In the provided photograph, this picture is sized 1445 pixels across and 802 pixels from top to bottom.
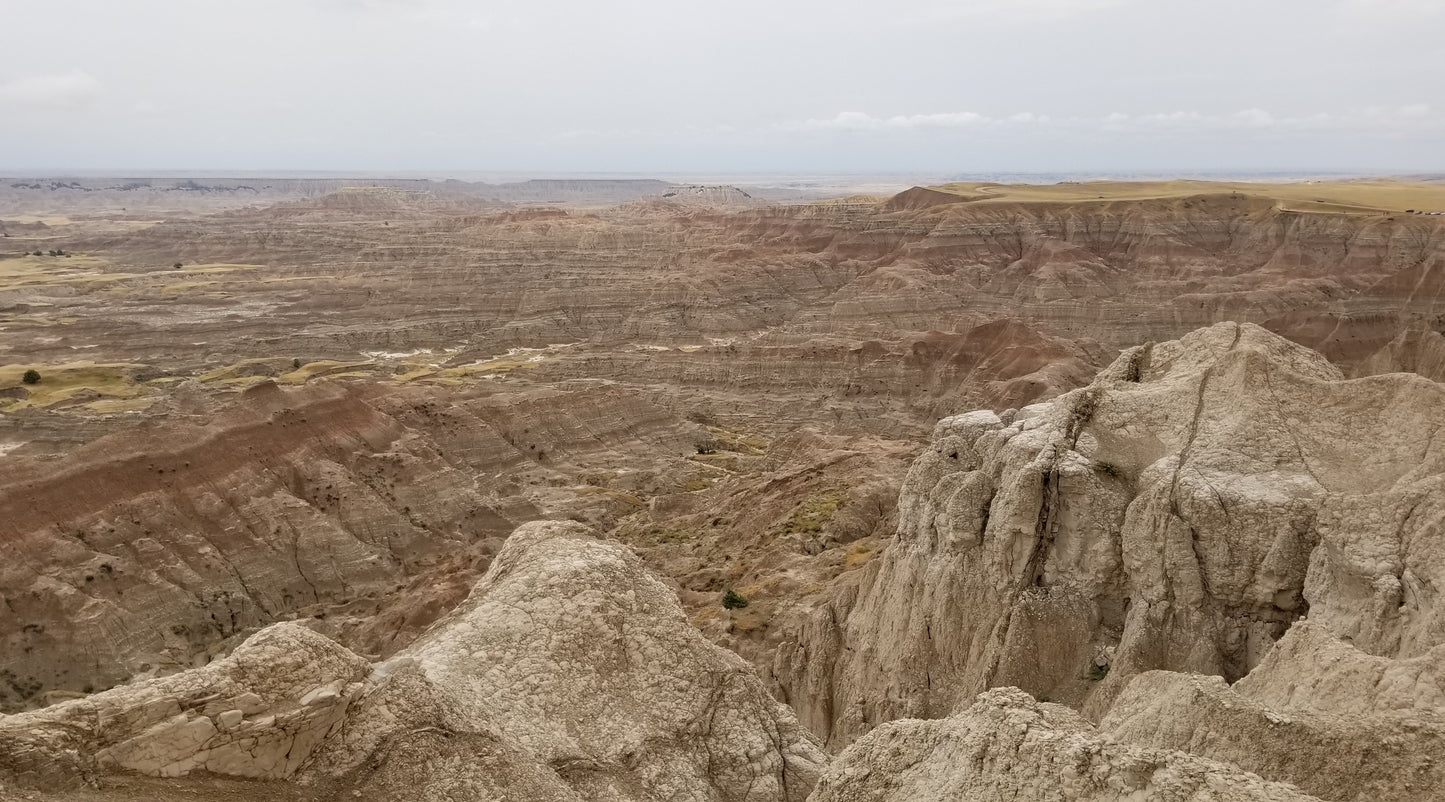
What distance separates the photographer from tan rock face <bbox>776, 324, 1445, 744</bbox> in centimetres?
1780

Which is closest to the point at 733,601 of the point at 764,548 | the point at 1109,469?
the point at 764,548

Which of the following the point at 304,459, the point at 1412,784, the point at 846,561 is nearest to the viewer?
the point at 1412,784

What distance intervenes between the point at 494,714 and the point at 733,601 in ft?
66.3

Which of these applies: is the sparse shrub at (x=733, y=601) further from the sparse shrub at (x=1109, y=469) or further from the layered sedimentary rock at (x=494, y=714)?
the sparse shrub at (x=1109, y=469)

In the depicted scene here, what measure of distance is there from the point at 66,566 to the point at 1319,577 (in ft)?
143

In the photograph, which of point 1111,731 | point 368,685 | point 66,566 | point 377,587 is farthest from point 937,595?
point 66,566

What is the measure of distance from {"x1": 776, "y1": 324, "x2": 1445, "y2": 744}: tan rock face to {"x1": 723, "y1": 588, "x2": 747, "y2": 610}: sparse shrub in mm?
8226

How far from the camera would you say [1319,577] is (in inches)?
693

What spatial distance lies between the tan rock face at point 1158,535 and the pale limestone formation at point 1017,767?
26.0ft

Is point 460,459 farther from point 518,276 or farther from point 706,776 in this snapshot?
point 518,276

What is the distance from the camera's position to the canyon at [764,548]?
507 inches

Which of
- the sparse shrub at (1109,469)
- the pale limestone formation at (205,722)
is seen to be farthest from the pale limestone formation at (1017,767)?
the sparse shrub at (1109,469)

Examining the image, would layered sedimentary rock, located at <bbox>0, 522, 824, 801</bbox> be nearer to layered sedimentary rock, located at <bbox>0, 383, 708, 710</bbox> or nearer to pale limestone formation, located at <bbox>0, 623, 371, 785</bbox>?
pale limestone formation, located at <bbox>0, 623, 371, 785</bbox>

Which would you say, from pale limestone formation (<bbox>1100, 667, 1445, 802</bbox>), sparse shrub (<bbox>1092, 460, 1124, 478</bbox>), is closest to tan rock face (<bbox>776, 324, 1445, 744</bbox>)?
sparse shrub (<bbox>1092, 460, 1124, 478</bbox>)
